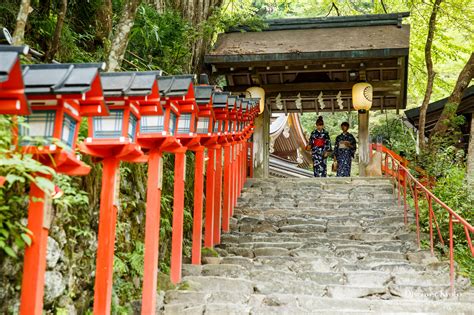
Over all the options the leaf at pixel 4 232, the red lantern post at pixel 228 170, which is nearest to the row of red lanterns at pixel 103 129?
the leaf at pixel 4 232

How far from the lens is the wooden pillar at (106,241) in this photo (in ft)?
15.0

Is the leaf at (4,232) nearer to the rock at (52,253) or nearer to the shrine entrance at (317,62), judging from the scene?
the rock at (52,253)

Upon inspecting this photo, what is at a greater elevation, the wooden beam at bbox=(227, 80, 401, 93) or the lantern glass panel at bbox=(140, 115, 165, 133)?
the wooden beam at bbox=(227, 80, 401, 93)

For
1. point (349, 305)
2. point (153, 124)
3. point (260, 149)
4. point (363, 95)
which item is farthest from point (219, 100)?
point (260, 149)

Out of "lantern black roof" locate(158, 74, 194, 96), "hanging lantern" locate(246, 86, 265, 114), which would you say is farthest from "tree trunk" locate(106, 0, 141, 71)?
"hanging lantern" locate(246, 86, 265, 114)

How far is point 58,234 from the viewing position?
4734mm

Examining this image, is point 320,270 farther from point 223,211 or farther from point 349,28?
point 349,28

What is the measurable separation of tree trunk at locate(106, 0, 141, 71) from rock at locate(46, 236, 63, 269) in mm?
2392

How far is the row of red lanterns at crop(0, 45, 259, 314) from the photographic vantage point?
3.40 metres

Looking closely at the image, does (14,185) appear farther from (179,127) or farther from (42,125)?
(179,127)

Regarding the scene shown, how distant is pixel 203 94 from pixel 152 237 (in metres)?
2.20

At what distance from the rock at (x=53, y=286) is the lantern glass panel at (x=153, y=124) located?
1.75 metres

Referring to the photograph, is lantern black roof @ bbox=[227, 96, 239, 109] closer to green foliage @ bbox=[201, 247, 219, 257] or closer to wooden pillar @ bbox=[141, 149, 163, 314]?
green foliage @ bbox=[201, 247, 219, 257]

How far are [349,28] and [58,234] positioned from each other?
12706 millimetres
